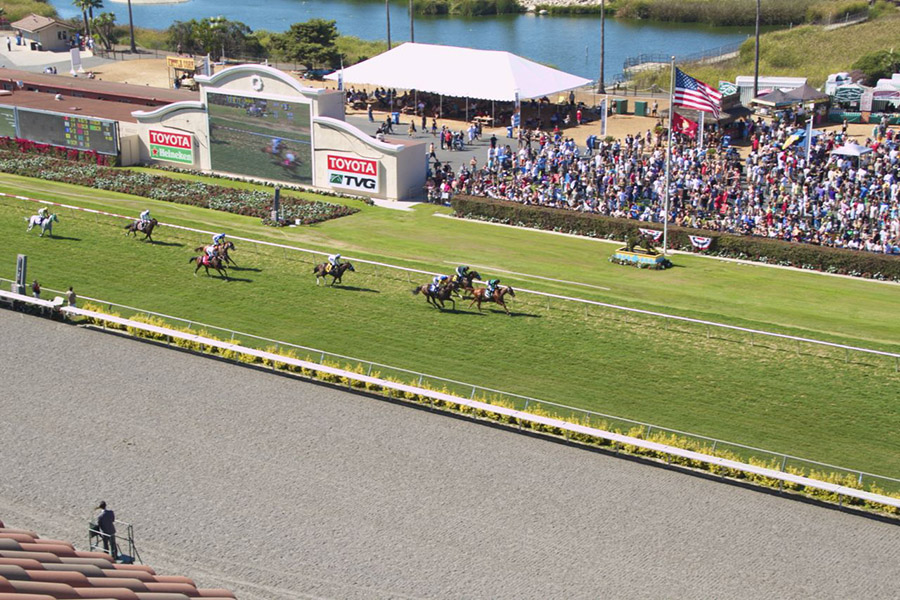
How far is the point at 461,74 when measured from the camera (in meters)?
55.1

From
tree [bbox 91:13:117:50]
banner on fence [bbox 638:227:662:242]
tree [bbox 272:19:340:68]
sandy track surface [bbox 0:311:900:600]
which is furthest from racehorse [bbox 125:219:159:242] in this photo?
tree [bbox 91:13:117:50]

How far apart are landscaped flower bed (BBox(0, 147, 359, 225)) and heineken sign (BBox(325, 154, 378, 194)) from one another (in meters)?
2.35

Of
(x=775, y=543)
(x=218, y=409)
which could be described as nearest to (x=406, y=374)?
(x=218, y=409)

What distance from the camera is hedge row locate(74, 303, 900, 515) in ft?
59.5

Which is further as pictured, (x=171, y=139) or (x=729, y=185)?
(x=171, y=139)

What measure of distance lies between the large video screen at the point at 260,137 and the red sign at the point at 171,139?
1370 millimetres

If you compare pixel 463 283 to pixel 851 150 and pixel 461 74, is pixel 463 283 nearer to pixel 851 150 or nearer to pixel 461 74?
pixel 851 150

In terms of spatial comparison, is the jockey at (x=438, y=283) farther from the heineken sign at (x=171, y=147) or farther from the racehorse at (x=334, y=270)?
the heineken sign at (x=171, y=147)

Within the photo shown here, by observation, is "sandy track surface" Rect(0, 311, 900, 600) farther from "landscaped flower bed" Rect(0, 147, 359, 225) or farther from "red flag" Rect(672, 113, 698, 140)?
"red flag" Rect(672, 113, 698, 140)

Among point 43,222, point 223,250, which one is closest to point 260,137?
point 43,222

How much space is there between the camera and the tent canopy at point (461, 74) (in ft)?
176

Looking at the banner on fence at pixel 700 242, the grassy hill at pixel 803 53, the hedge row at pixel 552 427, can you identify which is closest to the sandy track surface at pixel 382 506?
the hedge row at pixel 552 427

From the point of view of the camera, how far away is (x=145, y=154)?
154 ft

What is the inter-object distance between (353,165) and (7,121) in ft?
60.5
